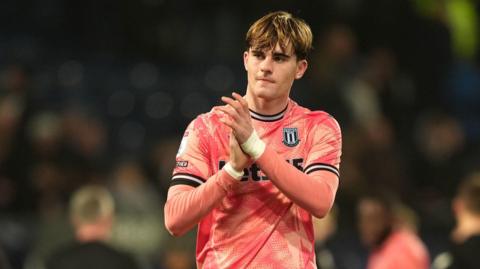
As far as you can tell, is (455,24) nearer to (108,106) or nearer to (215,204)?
(108,106)

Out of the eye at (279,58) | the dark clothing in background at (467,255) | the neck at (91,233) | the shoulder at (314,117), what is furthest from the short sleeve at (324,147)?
the neck at (91,233)

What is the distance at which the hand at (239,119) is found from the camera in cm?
414

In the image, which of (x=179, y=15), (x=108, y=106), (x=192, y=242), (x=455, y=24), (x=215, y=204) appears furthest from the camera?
(x=455, y=24)

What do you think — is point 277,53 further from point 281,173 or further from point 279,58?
point 281,173

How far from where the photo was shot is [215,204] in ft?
13.8

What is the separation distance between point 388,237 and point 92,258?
2271mm

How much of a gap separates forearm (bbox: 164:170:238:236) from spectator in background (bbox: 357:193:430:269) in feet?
12.5

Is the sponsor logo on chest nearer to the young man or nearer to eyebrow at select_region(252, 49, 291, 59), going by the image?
the young man

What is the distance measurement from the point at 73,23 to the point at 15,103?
2013mm

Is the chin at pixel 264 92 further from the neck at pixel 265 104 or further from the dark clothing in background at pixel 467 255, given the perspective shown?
the dark clothing in background at pixel 467 255

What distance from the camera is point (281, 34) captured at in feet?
14.4

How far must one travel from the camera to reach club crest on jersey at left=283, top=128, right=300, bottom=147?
14.7ft

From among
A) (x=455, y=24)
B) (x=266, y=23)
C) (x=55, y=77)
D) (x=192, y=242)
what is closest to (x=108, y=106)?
(x=55, y=77)

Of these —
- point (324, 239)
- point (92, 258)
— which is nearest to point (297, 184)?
point (92, 258)
